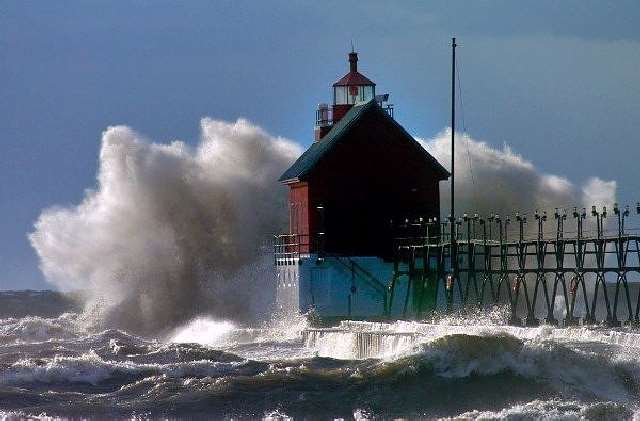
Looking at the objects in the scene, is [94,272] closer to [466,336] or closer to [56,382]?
[56,382]

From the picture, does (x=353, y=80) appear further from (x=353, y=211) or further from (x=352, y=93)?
(x=353, y=211)

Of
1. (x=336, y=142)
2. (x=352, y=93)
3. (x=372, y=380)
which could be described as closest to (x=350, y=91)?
(x=352, y=93)

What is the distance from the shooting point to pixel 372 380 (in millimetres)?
37938

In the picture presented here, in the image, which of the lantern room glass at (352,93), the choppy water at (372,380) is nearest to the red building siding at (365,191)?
the lantern room glass at (352,93)

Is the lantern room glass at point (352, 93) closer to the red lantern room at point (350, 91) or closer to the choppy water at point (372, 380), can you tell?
the red lantern room at point (350, 91)

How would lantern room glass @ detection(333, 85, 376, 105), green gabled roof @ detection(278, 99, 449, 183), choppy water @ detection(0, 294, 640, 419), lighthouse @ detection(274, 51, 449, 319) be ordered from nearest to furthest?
choppy water @ detection(0, 294, 640, 419), lighthouse @ detection(274, 51, 449, 319), green gabled roof @ detection(278, 99, 449, 183), lantern room glass @ detection(333, 85, 376, 105)

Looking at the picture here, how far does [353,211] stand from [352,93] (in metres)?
7.03

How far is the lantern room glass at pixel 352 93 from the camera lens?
66.4 metres

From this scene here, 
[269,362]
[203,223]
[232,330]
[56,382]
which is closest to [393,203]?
[232,330]

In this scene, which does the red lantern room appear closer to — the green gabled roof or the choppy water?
the green gabled roof

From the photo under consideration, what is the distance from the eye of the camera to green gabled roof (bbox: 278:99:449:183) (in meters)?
61.3

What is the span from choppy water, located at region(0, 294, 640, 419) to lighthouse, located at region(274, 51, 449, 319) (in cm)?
1029

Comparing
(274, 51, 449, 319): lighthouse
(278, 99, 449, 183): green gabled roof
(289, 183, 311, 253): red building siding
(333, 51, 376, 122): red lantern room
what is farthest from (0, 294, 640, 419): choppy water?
(333, 51, 376, 122): red lantern room

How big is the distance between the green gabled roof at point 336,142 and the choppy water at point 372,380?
1266 centimetres
